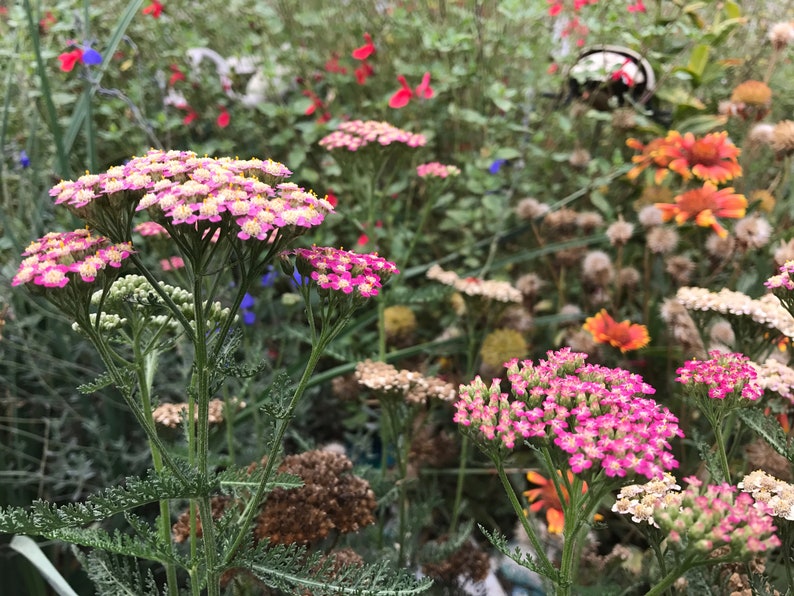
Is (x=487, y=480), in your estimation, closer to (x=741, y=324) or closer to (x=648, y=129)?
(x=741, y=324)

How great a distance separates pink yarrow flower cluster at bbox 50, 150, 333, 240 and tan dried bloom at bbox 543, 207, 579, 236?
106 cm

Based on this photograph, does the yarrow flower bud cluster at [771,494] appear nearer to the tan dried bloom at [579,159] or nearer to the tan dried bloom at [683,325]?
the tan dried bloom at [683,325]

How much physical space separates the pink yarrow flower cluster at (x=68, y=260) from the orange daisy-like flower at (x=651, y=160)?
1272 millimetres

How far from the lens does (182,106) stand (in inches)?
81.9

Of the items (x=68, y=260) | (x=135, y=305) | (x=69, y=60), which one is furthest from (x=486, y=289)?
(x=69, y=60)

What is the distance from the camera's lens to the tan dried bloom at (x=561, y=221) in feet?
5.88

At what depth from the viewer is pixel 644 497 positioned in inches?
34.1

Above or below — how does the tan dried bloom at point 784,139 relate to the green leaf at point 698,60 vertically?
below

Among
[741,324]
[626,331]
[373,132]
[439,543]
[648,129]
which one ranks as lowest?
[439,543]

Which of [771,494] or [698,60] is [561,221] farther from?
[771,494]

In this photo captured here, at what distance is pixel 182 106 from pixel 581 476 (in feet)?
5.67

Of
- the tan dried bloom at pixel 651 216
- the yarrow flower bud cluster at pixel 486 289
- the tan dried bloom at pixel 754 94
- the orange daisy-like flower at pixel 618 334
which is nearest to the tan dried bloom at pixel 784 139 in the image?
the tan dried bloom at pixel 754 94

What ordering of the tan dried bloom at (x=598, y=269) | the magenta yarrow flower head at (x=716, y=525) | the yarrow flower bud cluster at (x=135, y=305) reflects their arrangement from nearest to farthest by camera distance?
the magenta yarrow flower head at (x=716, y=525) < the yarrow flower bud cluster at (x=135, y=305) < the tan dried bloom at (x=598, y=269)

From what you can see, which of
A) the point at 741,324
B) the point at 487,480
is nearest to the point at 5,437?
the point at 487,480
